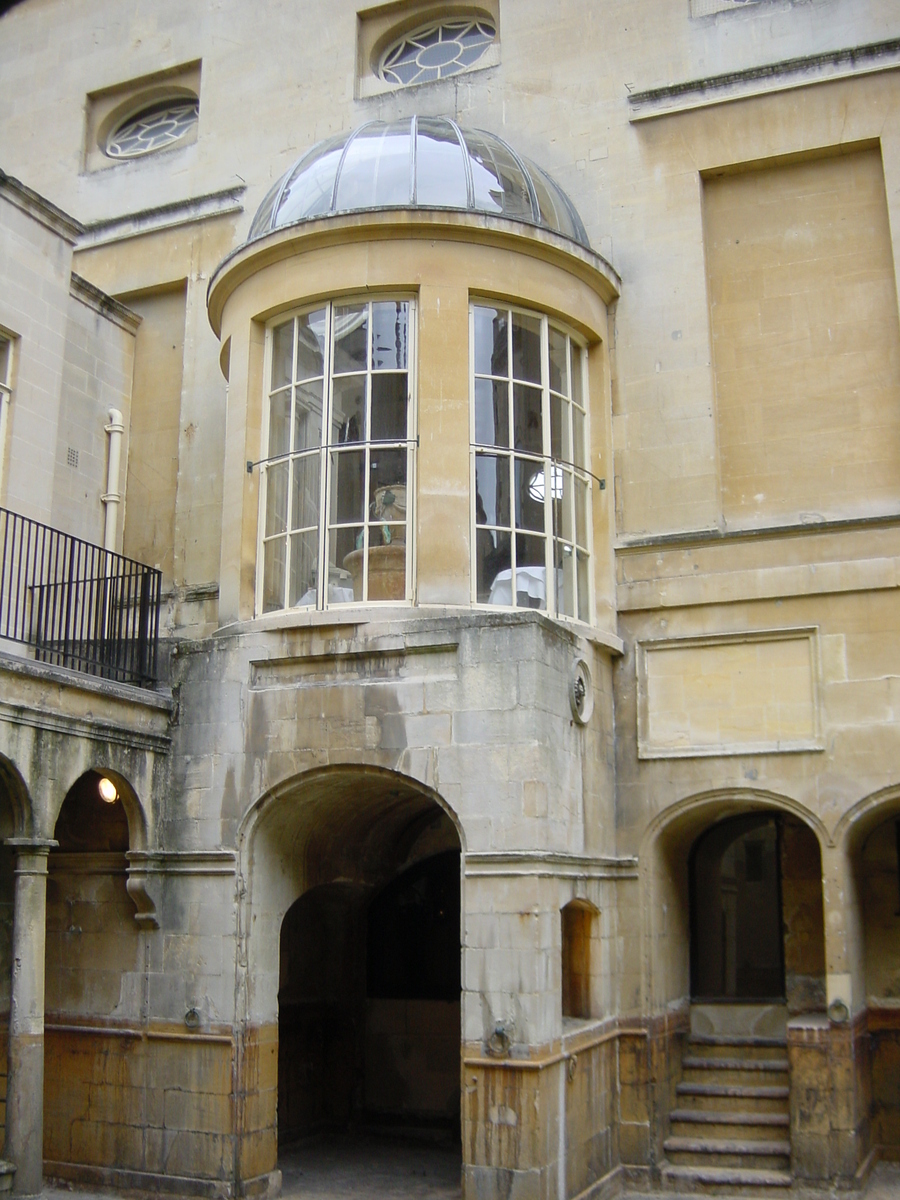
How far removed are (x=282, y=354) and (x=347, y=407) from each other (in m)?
1.07

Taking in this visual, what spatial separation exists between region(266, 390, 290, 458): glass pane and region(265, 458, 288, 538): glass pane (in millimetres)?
151

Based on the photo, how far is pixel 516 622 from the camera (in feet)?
34.7

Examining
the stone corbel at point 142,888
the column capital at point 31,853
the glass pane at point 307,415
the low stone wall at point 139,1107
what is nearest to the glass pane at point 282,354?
the glass pane at point 307,415

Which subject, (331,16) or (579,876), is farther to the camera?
(331,16)

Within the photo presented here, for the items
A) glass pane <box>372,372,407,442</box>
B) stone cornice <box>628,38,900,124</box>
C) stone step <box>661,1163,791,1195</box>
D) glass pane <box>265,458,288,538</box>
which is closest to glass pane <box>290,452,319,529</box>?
glass pane <box>265,458,288,538</box>

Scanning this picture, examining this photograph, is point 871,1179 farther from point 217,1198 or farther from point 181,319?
point 181,319

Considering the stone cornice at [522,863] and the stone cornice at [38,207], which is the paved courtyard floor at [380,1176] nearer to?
the stone cornice at [522,863]

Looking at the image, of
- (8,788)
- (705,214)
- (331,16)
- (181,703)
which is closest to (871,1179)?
(181,703)

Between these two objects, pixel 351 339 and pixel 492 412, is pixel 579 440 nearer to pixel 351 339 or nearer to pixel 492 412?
pixel 492 412

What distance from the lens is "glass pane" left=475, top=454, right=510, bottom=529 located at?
11648 mm

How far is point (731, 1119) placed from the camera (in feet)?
38.1

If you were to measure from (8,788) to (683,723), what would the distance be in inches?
240

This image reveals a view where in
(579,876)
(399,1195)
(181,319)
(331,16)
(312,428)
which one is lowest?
(399,1195)

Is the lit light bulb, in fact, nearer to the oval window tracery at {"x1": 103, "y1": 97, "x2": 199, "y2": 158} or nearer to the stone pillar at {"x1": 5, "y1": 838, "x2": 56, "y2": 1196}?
the stone pillar at {"x1": 5, "y1": 838, "x2": 56, "y2": 1196}
